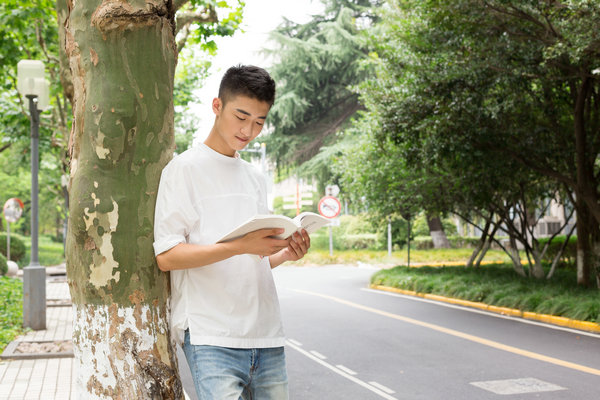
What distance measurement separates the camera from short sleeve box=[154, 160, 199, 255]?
2.59 meters

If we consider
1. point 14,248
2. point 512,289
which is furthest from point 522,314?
point 14,248

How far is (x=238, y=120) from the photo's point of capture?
274cm

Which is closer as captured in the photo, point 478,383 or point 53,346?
point 478,383

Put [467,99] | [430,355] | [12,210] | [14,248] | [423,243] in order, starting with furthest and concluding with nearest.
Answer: [423,243] < [14,248] < [12,210] < [467,99] < [430,355]

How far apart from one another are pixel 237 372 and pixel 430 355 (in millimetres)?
6958

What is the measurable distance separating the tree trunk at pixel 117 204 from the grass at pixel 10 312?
753 centimetres

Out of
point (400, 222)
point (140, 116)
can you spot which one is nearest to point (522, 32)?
point (140, 116)

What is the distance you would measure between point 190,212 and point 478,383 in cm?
579

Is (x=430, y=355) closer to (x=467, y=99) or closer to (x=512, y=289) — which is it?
(x=467, y=99)

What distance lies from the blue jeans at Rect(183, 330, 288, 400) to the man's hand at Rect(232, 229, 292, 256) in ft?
1.35

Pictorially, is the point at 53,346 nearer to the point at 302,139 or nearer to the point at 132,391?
the point at 132,391

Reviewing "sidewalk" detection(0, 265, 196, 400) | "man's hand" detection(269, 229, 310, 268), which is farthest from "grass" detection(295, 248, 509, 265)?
"man's hand" detection(269, 229, 310, 268)

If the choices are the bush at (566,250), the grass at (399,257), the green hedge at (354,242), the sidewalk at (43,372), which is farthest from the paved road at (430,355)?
the green hedge at (354,242)

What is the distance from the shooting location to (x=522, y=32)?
39.4 feet
